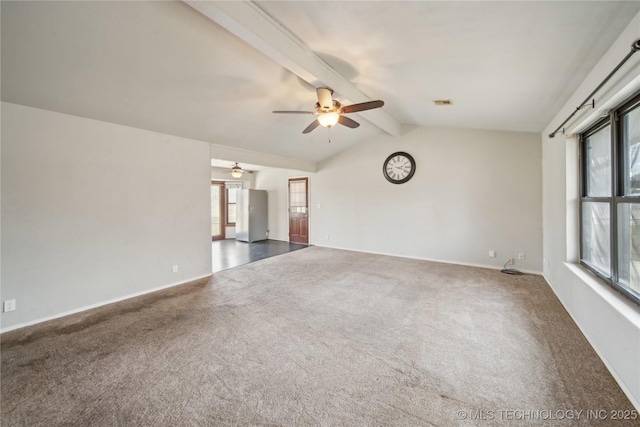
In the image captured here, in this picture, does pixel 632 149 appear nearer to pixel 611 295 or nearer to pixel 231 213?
pixel 611 295

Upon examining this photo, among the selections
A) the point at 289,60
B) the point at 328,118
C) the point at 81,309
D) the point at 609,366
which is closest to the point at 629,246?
the point at 609,366

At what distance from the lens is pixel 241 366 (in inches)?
81.6

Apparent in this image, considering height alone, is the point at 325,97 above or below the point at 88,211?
above

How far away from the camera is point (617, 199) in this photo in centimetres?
209

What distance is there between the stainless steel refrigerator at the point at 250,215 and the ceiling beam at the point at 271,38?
18.2 ft

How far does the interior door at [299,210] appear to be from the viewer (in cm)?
772

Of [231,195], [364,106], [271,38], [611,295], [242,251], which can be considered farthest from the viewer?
[231,195]

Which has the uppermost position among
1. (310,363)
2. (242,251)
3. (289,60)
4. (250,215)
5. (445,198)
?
(289,60)

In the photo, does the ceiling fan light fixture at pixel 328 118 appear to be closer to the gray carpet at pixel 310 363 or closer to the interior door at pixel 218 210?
the gray carpet at pixel 310 363

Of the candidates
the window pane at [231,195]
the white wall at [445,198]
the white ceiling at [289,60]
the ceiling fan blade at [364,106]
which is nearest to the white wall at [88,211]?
the white ceiling at [289,60]

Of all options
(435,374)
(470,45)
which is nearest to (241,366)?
(435,374)

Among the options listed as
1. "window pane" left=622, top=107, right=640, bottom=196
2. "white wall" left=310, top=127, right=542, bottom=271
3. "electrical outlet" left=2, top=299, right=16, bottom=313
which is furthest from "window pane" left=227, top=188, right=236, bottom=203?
"window pane" left=622, top=107, right=640, bottom=196

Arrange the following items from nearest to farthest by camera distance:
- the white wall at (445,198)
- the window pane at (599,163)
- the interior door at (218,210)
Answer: the window pane at (599,163)
the white wall at (445,198)
the interior door at (218,210)

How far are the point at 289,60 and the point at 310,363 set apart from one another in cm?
277
